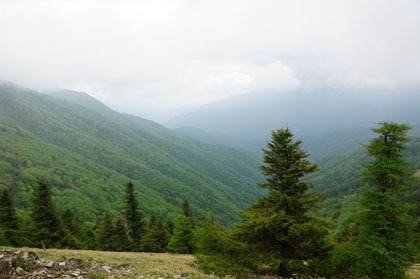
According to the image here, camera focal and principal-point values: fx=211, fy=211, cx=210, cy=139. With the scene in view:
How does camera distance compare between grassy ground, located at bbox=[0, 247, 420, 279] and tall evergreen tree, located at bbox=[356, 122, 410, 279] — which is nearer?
tall evergreen tree, located at bbox=[356, 122, 410, 279]

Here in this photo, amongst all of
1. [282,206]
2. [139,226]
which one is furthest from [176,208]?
[282,206]

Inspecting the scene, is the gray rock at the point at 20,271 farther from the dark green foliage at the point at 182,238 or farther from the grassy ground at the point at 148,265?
the dark green foliage at the point at 182,238

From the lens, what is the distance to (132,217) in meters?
38.1

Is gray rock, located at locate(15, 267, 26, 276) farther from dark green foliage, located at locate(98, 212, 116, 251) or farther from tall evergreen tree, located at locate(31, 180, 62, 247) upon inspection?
dark green foliage, located at locate(98, 212, 116, 251)

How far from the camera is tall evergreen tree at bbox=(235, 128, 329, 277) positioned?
39.1 feet

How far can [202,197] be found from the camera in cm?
19712

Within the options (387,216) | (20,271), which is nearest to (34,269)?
(20,271)

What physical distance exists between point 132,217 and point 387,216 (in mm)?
36922

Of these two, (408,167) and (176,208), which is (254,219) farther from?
(176,208)

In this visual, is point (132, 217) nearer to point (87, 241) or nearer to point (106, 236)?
point (106, 236)

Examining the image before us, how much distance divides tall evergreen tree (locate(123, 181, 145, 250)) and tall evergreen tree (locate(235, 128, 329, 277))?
29.2m

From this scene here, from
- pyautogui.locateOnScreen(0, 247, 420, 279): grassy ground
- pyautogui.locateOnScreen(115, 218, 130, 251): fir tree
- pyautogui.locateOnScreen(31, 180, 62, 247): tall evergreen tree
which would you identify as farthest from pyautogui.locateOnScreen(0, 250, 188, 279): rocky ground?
pyautogui.locateOnScreen(115, 218, 130, 251): fir tree

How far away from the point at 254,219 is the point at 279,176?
10.4 ft

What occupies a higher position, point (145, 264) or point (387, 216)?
point (387, 216)
